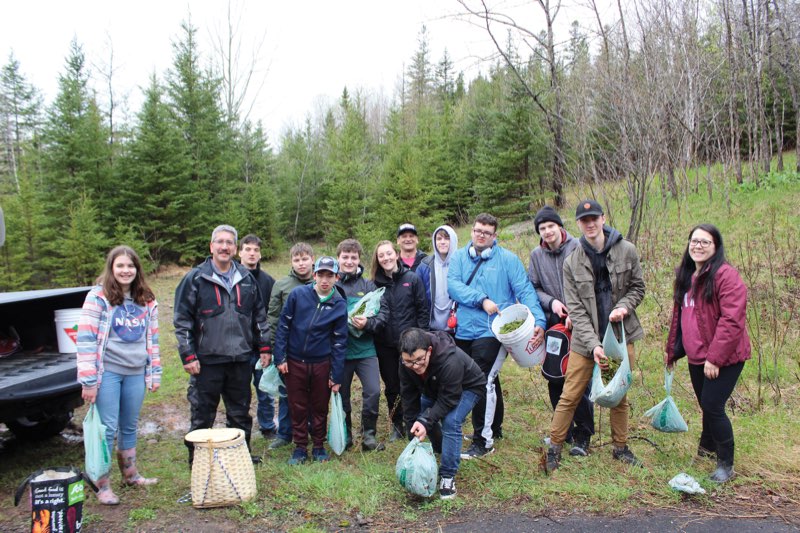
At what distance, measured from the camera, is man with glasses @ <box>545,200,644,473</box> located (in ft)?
13.3

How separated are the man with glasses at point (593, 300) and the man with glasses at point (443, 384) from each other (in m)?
0.75

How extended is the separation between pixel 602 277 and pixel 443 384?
62.1 inches

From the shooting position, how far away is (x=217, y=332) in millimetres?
4137

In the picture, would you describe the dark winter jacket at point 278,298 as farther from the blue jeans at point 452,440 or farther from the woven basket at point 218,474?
the blue jeans at point 452,440

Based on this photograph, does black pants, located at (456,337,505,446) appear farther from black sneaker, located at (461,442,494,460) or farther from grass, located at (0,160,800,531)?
grass, located at (0,160,800,531)

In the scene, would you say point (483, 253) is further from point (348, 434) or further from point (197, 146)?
point (197, 146)

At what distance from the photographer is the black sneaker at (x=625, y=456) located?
4090 millimetres

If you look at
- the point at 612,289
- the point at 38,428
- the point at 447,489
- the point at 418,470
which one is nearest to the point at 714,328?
the point at 612,289

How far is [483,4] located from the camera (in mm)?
10711

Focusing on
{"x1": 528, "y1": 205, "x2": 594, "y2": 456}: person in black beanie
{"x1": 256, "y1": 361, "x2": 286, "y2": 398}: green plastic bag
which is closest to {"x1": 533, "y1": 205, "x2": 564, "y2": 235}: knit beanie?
{"x1": 528, "y1": 205, "x2": 594, "y2": 456}: person in black beanie

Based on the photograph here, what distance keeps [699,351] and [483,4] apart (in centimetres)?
916

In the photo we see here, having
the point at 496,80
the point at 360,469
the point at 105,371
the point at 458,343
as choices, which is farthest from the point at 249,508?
the point at 496,80

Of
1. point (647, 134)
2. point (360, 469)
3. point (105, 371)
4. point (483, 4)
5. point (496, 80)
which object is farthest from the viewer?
point (496, 80)

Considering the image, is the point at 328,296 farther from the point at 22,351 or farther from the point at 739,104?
the point at 739,104
